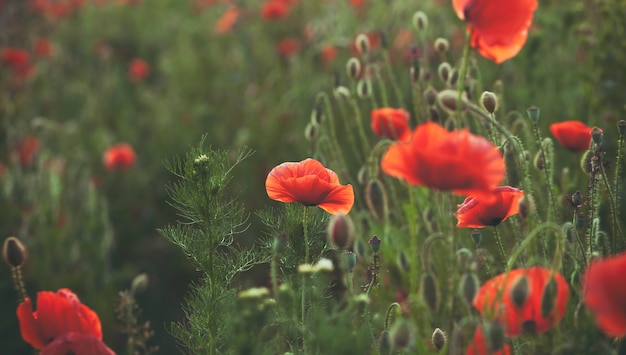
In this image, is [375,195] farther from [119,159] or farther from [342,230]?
[119,159]

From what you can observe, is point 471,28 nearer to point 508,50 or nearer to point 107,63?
point 508,50

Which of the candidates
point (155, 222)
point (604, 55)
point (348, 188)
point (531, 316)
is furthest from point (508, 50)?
point (155, 222)

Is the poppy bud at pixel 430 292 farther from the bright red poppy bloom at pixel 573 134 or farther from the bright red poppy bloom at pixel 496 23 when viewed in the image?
the bright red poppy bloom at pixel 573 134

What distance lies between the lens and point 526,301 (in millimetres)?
1050

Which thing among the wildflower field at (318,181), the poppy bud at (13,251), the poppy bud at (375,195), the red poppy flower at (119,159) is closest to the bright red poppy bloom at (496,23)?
the wildflower field at (318,181)

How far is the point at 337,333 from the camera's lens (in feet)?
3.71

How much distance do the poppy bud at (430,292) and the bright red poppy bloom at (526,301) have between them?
6 centimetres

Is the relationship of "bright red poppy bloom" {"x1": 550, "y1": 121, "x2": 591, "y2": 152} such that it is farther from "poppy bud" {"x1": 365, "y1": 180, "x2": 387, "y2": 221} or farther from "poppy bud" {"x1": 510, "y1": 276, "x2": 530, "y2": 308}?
"poppy bud" {"x1": 510, "y1": 276, "x2": 530, "y2": 308}

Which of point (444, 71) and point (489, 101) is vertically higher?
point (489, 101)

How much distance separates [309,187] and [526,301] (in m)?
0.48

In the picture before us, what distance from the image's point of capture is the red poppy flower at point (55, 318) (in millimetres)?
1429

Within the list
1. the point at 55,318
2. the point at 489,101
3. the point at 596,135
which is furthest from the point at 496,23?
the point at 55,318

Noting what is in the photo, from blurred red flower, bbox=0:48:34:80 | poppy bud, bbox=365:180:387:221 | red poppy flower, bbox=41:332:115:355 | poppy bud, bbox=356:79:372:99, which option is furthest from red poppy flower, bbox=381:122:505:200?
blurred red flower, bbox=0:48:34:80

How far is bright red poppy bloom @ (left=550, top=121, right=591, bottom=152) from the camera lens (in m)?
1.71
